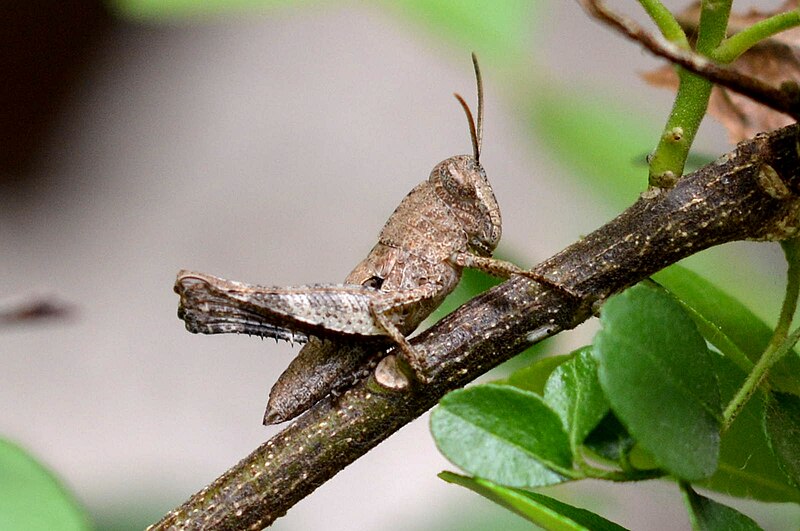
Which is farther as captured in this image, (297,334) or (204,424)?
(204,424)

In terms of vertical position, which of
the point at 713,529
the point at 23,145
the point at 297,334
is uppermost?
the point at 23,145

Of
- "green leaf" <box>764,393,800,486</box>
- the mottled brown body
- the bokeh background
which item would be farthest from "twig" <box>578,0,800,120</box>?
the bokeh background

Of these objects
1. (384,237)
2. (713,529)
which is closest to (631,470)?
(713,529)

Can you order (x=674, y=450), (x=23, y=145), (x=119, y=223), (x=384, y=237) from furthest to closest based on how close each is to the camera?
1. (x=119, y=223)
2. (x=23, y=145)
3. (x=384, y=237)
4. (x=674, y=450)

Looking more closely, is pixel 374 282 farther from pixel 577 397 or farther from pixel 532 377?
pixel 577 397

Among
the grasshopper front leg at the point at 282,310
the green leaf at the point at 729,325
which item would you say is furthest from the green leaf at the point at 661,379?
the grasshopper front leg at the point at 282,310

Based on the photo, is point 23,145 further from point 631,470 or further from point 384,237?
point 631,470

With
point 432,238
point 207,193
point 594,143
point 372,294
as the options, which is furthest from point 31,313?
point 207,193

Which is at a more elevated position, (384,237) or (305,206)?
(305,206)
